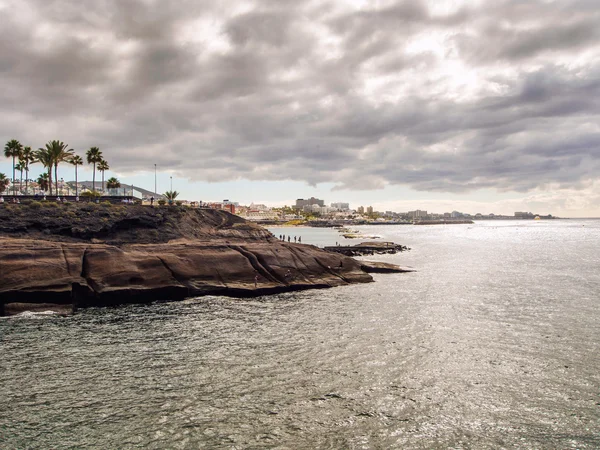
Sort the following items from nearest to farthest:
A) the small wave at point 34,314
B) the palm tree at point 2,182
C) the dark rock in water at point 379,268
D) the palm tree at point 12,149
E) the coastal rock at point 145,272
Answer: the small wave at point 34,314 < the coastal rock at point 145,272 < the dark rock in water at point 379,268 < the palm tree at point 12,149 < the palm tree at point 2,182

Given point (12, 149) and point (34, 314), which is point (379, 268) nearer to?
point (34, 314)

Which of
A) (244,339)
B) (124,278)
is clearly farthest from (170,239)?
(244,339)

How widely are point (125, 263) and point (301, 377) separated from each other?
97.1ft

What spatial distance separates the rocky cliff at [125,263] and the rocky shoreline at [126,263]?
9 centimetres

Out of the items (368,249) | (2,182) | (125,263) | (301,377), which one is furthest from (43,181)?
(301,377)

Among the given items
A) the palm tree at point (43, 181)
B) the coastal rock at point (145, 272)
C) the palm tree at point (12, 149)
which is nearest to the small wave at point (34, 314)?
the coastal rock at point (145, 272)

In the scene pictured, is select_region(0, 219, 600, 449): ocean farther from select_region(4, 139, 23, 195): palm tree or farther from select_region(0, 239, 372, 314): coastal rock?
select_region(4, 139, 23, 195): palm tree

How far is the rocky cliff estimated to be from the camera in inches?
1558

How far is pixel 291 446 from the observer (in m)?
15.8

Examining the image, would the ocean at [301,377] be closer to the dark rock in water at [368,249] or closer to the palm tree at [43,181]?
the dark rock in water at [368,249]

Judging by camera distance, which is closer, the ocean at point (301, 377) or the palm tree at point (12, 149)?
the ocean at point (301, 377)

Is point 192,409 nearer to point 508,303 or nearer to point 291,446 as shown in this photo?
point 291,446

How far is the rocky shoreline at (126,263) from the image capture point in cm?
3947

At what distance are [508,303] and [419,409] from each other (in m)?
29.8
